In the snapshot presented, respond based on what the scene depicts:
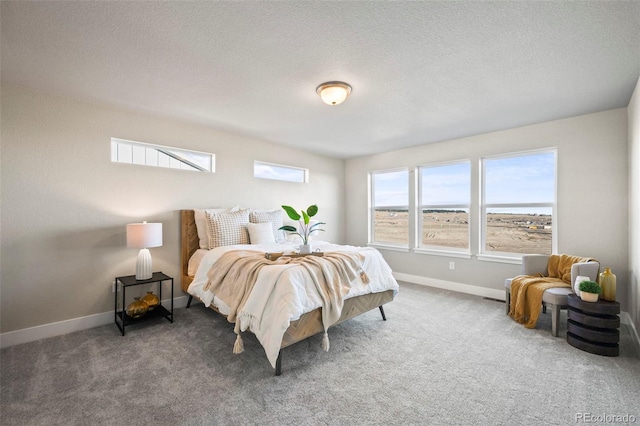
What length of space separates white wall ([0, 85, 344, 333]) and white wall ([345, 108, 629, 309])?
4112mm

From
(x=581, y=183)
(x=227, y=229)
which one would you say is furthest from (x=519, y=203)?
(x=227, y=229)

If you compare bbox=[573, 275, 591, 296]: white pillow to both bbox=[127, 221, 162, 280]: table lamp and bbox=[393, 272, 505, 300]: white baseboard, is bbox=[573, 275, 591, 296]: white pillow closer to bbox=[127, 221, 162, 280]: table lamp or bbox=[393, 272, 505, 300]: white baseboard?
bbox=[393, 272, 505, 300]: white baseboard

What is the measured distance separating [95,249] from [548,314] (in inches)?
210

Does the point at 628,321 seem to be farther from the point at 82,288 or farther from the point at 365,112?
the point at 82,288

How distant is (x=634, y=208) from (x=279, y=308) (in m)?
3.59

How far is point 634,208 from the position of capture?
8.96ft

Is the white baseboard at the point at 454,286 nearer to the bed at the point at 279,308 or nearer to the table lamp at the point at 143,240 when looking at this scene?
the bed at the point at 279,308

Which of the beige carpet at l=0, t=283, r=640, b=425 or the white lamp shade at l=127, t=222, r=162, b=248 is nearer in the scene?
the beige carpet at l=0, t=283, r=640, b=425

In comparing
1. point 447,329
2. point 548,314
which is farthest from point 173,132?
point 548,314

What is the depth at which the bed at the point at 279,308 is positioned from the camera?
2004 millimetres

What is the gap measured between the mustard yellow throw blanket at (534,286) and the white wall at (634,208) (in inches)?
15.2

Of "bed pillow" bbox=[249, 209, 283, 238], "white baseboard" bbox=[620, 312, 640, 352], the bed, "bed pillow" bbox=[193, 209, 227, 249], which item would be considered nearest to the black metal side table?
the bed

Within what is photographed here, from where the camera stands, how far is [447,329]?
9.61 ft

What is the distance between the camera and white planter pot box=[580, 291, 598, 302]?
2.46m
